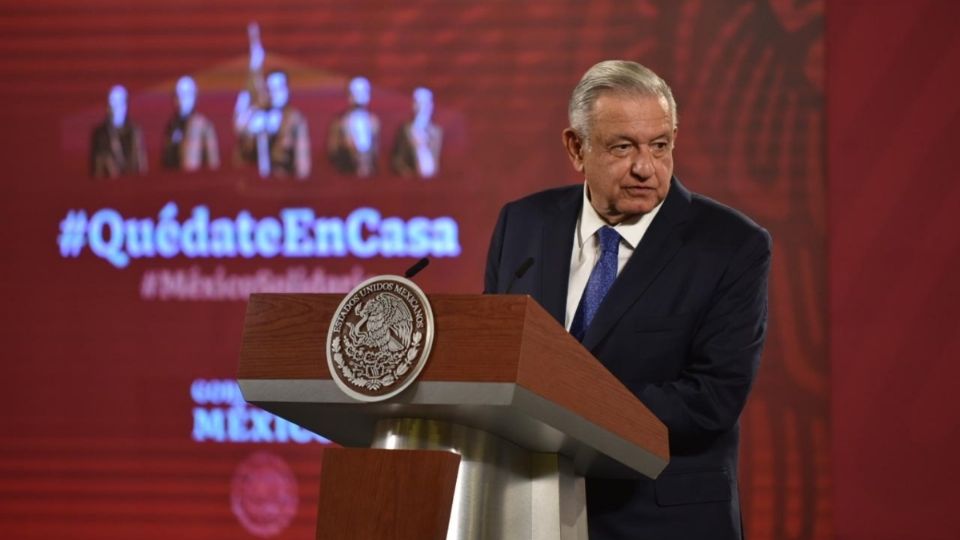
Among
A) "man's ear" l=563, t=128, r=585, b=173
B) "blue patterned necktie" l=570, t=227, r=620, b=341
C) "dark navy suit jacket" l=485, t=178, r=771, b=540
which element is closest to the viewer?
"dark navy suit jacket" l=485, t=178, r=771, b=540

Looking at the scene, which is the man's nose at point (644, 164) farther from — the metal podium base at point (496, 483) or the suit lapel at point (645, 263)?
the metal podium base at point (496, 483)

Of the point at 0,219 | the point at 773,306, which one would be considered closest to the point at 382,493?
the point at 773,306

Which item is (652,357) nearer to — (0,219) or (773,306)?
(773,306)

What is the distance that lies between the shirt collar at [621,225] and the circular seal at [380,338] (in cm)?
78

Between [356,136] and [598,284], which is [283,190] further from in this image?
[598,284]

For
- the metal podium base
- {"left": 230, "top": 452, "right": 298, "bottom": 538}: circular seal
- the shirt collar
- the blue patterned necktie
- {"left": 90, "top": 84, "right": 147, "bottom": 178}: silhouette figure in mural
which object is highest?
{"left": 90, "top": 84, "right": 147, "bottom": 178}: silhouette figure in mural

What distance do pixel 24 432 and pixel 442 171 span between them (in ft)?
5.66

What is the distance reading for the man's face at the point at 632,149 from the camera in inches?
90.0

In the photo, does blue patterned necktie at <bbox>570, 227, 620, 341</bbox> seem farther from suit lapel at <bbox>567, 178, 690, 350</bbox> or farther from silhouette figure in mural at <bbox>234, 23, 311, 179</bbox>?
silhouette figure in mural at <bbox>234, 23, 311, 179</bbox>

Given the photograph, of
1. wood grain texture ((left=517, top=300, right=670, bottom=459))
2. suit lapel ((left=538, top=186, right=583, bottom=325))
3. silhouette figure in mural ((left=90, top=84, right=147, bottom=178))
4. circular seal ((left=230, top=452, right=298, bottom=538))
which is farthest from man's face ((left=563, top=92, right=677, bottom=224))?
silhouette figure in mural ((left=90, top=84, right=147, bottom=178))

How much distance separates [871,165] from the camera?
3.90 meters

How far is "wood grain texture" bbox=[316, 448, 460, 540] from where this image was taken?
162 centimetres

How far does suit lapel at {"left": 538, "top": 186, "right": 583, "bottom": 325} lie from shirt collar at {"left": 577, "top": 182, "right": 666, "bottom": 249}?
2cm

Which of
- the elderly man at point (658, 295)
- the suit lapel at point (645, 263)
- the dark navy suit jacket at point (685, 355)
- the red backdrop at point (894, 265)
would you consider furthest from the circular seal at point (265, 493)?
the suit lapel at point (645, 263)
